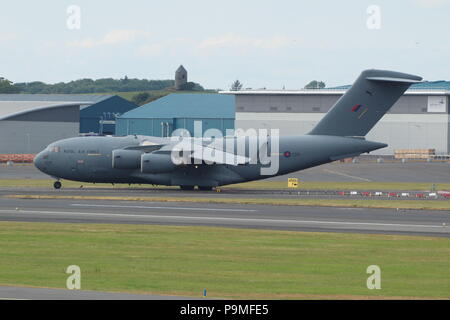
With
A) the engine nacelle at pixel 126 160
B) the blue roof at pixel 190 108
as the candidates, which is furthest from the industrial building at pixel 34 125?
the engine nacelle at pixel 126 160

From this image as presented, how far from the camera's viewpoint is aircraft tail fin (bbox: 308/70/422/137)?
52.3 meters

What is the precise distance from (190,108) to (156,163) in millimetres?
70946

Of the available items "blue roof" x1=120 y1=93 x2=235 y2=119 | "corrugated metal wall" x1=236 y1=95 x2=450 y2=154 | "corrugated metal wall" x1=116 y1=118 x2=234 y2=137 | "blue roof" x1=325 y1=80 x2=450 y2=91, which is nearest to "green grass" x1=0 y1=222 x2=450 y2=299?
"corrugated metal wall" x1=236 y1=95 x2=450 y2=154

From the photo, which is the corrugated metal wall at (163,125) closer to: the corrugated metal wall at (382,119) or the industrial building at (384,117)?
the industrial building at (384,117)

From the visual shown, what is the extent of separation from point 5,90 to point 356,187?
502ft

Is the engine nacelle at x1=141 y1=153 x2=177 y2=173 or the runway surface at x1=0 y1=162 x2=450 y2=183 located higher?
the engine nacelle at x1=141 y1=153 x2=177 y2=173

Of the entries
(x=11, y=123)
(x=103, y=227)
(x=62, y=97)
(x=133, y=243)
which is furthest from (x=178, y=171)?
(x=62, y=97)

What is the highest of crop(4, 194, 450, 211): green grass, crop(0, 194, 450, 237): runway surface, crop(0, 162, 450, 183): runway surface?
crop(0, 194, 450, 237): runway surface

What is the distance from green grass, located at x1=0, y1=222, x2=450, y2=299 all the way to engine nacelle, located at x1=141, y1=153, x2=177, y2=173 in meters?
19.0

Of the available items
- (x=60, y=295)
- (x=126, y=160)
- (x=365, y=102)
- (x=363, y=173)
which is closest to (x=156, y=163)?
(x=126, y=160)

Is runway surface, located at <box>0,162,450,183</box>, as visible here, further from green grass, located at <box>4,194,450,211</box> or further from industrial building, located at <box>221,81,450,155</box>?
green grass, located at <box>4,194,450,211</box>

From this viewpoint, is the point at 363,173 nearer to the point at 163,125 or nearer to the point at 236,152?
the point at 236,152
